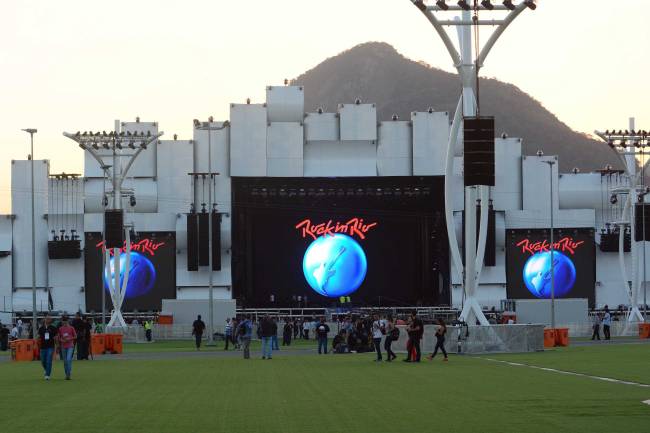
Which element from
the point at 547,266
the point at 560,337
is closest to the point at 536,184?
the point at 547,266

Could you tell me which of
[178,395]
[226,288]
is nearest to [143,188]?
[226,288]

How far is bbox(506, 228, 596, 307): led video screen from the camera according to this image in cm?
9031

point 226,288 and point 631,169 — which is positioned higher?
point 631,169

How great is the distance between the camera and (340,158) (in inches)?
3558

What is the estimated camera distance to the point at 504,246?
9050 centimetres

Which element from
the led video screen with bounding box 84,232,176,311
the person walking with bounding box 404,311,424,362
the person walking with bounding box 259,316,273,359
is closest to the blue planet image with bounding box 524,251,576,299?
the led video screen with bounding box 84,232,176,311

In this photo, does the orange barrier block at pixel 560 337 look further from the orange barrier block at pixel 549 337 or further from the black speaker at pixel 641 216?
the black speaker at pixel 641 216

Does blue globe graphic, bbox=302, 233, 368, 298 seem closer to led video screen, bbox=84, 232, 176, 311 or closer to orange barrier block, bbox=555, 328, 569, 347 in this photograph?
led video screen, bbox=84, 232, 176, 311

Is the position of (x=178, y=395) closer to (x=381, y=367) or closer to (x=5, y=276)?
(x=381, y=367)

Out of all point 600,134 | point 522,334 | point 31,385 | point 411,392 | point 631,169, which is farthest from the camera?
point 631,169

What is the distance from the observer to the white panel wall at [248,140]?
89.2m

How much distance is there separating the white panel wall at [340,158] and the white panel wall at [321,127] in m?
0.39

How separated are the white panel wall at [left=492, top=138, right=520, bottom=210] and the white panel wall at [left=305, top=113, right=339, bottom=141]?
11896mm

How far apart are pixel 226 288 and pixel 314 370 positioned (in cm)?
5468
